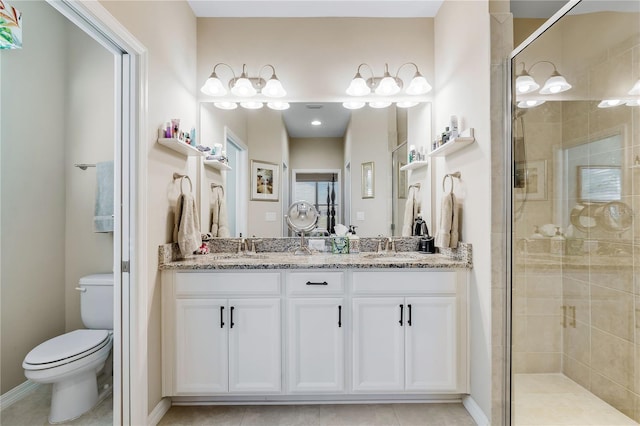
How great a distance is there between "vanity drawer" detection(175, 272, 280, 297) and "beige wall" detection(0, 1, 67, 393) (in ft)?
2.17

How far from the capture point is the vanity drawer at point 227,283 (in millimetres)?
1906

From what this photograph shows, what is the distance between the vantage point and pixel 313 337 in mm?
1910

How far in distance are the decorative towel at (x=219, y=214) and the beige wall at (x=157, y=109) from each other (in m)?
0.36

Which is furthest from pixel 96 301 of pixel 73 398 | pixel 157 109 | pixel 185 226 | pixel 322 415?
pixel 322 415

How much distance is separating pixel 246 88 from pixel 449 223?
1.74 m

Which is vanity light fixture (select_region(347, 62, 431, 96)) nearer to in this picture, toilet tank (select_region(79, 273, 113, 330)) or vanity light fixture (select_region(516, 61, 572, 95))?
vanity light fixture (select_region(516, 61, 572, 95))

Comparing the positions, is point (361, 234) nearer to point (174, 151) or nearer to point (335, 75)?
point (335, 75)

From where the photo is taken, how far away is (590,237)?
5.41 feet

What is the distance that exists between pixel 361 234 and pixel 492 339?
1.14 meters

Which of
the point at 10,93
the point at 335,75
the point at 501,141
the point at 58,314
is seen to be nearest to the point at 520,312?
the point at 501,141

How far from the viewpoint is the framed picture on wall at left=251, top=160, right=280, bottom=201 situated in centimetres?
254

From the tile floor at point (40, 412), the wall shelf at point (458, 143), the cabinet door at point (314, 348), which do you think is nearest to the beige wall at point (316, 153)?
the wall shelf at point (458, 143)

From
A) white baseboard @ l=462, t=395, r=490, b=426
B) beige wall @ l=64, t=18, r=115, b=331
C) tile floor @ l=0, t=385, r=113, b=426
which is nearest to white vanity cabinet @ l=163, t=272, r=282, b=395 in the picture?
tile floor @ l=0, t=385, r=113, b=426

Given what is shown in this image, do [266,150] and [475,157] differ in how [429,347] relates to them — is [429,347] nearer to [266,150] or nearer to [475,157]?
[475,157]
